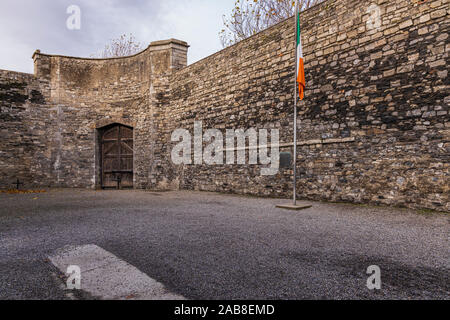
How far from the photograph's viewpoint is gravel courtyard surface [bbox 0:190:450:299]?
5.69ft

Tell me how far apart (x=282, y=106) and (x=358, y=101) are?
1.92m

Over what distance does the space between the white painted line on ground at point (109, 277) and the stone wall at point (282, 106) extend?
15.3ft

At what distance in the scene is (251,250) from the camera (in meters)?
2.51

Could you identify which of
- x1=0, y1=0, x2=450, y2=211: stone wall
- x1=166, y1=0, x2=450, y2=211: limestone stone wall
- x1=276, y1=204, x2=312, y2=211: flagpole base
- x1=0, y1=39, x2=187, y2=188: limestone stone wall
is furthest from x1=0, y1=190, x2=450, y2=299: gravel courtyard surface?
x1=0, y1=39, x2=187, y2=188: limestone stone wall

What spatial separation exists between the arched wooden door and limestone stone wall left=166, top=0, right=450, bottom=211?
18.3ft

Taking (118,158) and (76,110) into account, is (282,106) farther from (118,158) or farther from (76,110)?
(76,110)

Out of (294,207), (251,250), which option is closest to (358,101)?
(294,207)

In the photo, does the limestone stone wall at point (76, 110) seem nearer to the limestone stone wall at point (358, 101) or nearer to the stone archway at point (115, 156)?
the stone archway at point (115, 156)

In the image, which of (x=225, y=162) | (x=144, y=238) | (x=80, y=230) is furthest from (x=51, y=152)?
(x=144, y=238)

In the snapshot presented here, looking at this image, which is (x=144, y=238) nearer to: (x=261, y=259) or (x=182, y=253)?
(x=182, y=253)

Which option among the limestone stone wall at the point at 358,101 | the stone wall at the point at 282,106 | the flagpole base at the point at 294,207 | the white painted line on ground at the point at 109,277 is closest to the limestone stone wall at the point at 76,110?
the stone wall at the point at 282,106

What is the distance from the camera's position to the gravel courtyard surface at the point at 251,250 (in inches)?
68.2

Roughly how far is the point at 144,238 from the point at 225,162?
5.36m
